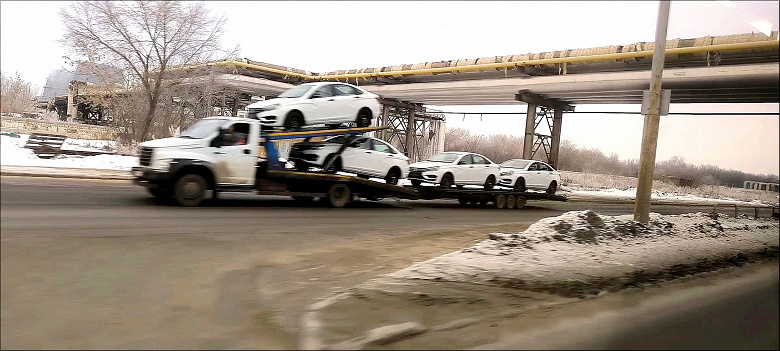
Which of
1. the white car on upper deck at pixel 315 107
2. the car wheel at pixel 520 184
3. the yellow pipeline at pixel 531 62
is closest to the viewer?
the yellow pipeline at pixel 531 62

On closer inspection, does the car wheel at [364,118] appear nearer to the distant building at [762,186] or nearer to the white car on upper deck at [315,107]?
the white car on upper deck at [315,107]

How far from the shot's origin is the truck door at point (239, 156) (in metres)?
9.52

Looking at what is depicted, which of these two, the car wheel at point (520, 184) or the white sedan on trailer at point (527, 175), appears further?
the car wheel at point (520, 184)

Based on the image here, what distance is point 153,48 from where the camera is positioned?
642 cm

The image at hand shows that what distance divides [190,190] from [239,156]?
1.28m

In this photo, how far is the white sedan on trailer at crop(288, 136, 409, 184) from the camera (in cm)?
1163

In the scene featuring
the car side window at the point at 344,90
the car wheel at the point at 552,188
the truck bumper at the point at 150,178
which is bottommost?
the truck bumper at the point at 150,178

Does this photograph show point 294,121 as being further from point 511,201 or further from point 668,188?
point 668,188

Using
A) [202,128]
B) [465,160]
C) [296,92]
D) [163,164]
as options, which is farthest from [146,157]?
[465,160]

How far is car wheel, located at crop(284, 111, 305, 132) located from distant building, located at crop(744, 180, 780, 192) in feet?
27.6

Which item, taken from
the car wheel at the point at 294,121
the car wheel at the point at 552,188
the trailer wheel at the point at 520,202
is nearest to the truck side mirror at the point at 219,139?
the car wheel at the point at 294,121

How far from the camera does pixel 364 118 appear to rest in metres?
12.1

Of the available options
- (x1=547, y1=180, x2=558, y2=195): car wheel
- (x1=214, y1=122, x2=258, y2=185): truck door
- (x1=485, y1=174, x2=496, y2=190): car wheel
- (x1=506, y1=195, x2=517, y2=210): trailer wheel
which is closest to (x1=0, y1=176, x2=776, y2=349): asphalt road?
(x1=214, y1=122, x2=258, y2=185): truck door

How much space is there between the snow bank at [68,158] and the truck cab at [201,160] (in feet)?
1.87
